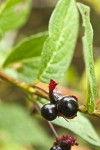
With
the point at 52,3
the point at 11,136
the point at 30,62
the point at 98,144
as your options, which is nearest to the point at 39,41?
the point at 30,62

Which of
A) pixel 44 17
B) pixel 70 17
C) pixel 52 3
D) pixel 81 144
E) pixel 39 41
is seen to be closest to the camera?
pixel 70 17

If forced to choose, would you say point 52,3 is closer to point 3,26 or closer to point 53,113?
point 3,26

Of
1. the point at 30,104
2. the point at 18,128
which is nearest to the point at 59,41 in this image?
the point at 18,128

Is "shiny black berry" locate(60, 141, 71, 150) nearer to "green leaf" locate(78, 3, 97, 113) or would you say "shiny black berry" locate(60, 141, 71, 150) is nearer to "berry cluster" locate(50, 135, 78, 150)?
"berry cluster" locate(50, 135, 78, 150)

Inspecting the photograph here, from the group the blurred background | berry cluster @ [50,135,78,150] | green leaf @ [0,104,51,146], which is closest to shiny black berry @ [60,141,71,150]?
berry cluster @ [50,135,78,150]

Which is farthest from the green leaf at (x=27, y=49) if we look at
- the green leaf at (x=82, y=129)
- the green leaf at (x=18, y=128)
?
the green leaf at (x=18, y=128)

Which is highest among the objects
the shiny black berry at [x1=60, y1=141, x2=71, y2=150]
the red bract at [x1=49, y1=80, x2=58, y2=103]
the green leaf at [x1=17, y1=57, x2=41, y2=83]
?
the red bract at [x1=49, y1=80, x2=58, y2=103]

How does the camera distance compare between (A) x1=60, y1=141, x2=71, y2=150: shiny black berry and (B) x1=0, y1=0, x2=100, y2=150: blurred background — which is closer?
(A) x1=60, y1=141, x2=71, y2=150: shiny black berry
